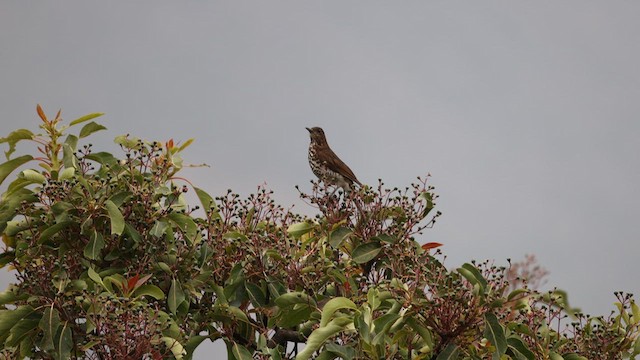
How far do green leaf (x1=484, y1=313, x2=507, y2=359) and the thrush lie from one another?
4.27 metres

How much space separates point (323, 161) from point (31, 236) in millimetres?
4185

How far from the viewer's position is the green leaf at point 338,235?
28.4ft

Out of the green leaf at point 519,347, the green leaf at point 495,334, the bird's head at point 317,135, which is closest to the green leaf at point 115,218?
the green leaf at point 495,334

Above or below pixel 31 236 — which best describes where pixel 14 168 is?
above

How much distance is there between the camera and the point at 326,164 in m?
11.6

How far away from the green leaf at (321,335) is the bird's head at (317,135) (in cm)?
506

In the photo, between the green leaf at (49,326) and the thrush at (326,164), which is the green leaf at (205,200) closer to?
A: the green leaf at (49,326)

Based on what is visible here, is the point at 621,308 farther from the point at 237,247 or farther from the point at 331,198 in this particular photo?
the point at 237,247

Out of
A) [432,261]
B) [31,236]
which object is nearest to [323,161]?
[432,261]

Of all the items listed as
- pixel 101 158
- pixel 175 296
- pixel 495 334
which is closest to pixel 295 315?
pixel 175 296

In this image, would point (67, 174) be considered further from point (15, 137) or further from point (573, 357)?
point (573, 357)

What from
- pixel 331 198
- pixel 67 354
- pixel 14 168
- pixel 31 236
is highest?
pixel 331 198

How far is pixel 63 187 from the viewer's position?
8242mm

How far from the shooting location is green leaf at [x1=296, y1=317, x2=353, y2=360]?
23.7 ft
